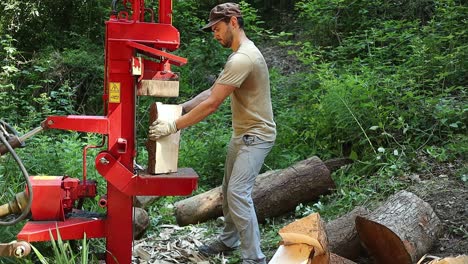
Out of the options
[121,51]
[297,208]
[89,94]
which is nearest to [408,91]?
[297,208]

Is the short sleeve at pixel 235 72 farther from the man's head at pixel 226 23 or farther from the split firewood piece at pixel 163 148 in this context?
the split firewood piece at pixel 163 148

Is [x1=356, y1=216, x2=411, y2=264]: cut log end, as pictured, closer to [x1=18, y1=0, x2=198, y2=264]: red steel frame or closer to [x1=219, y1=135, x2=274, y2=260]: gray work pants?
[x1=219, y1=135, x2=274, y2=260]: gray work pants

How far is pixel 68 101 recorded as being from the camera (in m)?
8.26

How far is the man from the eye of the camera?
4129 mm

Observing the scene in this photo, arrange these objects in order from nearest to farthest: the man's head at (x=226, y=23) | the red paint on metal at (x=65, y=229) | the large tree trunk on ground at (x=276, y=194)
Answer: the red paint on metal at (x=65, y=229) < the man's head at (x=226, y=23) < the large tree trunk on ground at (x=276, y=194)

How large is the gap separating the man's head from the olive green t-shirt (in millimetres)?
119

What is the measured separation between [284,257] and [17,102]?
6.87 meters

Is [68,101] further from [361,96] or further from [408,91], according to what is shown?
[408,91]

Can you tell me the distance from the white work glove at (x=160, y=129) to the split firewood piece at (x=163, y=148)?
4 cm

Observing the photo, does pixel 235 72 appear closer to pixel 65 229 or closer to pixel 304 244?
pixel 304 244

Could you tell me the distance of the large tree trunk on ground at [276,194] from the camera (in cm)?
557

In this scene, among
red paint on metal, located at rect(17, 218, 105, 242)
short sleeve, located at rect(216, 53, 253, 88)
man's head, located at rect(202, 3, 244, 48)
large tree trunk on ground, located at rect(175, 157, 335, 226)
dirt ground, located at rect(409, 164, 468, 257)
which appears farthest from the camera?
large tree trunk on ground, located at rect(175, 157, 335, 226)

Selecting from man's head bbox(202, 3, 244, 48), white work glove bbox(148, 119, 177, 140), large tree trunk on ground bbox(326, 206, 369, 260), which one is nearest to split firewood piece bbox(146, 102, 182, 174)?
white work glove bbox(148, 119, 177, 140)

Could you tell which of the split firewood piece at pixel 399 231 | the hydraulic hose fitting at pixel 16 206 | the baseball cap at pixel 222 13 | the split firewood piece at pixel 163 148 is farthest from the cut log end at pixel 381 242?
the hydraulic hose fitting at pixel 16 206
